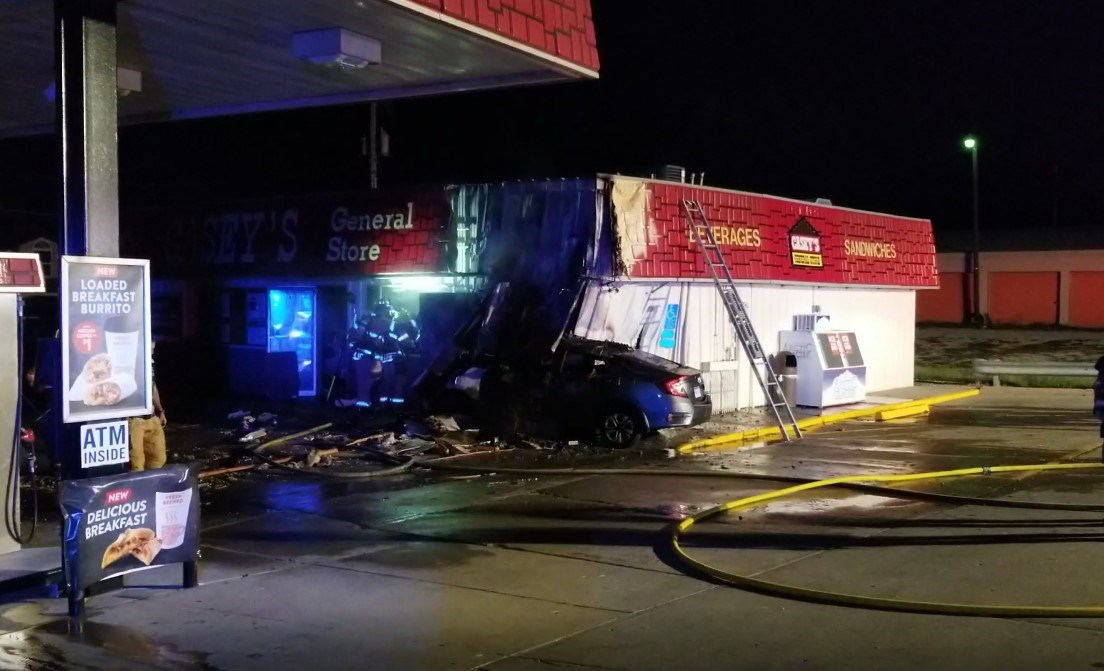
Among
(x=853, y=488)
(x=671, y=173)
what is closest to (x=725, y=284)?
(x=671, y=173)

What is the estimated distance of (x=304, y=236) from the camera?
21672mm

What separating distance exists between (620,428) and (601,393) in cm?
59

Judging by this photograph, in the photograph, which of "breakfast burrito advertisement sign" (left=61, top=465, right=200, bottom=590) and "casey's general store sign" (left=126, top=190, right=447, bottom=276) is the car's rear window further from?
"breakfast burrito advertisement sign" (left=61, top=465, right=200, bottom=590)

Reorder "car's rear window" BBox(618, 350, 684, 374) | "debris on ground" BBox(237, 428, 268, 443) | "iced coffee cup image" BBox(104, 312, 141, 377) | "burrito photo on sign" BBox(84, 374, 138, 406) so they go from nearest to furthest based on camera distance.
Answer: "burrito photo on sign" BBox(84, 374, 138, 406)
"iced coffee cup image" BBox(104, 312, 141, 377)
"debris on ground" BBox(237, 428, 268, 443)
"car's rear window" BBox(618, 350, 684, 374)

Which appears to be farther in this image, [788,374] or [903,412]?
[903,412]

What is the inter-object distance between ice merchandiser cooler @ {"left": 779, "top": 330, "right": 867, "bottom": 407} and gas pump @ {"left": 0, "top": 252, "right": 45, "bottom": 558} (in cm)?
1543

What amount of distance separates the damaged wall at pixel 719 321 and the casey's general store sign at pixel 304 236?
11.2ft

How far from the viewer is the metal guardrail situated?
2698 cm

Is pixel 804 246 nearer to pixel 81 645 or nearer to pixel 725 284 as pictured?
pixel 725 284

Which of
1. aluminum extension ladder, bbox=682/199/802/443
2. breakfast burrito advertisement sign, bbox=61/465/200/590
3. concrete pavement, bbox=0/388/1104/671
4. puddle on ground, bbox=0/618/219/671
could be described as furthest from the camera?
aluminum extension ladder, bbox=682/199/802/443

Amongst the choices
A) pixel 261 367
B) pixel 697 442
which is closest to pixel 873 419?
pixel 697 442

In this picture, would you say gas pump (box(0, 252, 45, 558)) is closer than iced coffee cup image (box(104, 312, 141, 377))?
No

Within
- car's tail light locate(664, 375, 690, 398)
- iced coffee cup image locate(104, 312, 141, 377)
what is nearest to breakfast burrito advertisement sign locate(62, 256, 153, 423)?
iced coffee cup image locate(104, 312, 141, 377)

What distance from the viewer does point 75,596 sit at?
748 cm
